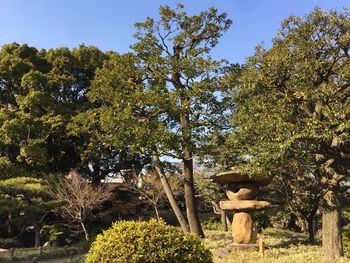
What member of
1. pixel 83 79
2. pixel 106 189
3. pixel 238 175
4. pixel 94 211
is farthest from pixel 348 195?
pixel 83 79

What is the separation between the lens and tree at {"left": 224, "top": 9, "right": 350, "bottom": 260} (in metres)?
9.54

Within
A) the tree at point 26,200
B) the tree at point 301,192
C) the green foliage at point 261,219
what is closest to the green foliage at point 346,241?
the tree at point 301,192

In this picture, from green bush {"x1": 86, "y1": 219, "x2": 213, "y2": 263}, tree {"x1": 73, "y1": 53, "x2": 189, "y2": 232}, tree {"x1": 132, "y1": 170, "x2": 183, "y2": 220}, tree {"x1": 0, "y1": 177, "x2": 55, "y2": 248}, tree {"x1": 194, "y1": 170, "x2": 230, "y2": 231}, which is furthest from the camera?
tree {"x1": 132, "y1": 170, "x2": 183, "y2": 220}

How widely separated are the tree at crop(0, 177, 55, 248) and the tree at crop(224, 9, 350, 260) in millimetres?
10104

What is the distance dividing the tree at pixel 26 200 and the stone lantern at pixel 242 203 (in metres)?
8.28

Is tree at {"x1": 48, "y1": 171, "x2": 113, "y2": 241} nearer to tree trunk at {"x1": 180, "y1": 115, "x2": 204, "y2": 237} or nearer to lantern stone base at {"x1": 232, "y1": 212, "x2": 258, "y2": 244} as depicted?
tree trunk at {"x1": 180, "y1": 115, "x2": 204, "y2": 237}

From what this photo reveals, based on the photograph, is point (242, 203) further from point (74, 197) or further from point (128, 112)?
point (74, 197)

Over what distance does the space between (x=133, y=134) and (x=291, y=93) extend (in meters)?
5.59

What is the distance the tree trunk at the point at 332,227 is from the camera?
9.85 meters

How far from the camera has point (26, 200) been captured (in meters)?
17.2

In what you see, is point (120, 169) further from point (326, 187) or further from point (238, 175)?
point (326, 187)

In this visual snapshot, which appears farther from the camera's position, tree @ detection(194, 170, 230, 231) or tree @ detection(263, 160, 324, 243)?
tree @ detection(194, 170, 230, 231)

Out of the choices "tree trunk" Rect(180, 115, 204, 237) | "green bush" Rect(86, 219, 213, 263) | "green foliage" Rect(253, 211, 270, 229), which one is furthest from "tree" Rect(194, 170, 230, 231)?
"green bush" Rect(86, 219, 213, 263)

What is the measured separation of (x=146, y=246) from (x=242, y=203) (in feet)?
21.4
